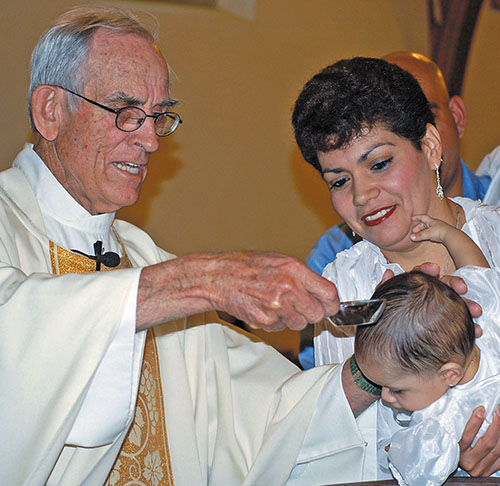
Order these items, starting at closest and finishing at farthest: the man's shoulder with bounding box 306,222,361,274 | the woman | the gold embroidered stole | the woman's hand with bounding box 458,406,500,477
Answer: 1. the woman's hand with bounding box 458,406,500,477
2. the gold embroidered stole
3. the woman
4. the man's shoulder with bounding box 306,222,361,274

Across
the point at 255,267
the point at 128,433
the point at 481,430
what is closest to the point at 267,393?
the point at 128,433

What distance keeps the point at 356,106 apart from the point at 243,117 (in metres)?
3.21

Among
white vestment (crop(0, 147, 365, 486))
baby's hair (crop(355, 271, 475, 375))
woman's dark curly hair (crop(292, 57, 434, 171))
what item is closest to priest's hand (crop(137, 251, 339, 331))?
white vestment (crop(0, 147, 365, 486))

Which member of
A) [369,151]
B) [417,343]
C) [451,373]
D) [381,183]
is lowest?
[451,373]

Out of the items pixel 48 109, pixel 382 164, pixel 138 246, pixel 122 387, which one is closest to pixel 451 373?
pixel 382 164

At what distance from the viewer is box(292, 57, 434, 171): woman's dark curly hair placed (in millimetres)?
3205

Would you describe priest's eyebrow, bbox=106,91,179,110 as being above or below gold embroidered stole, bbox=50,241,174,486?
above

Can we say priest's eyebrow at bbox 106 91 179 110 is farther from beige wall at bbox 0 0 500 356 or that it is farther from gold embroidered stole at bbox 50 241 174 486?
beige wall at bbox 0 0 500 356

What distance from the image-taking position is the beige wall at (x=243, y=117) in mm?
5910

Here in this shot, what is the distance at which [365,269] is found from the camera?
343 cm

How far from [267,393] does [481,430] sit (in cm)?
80

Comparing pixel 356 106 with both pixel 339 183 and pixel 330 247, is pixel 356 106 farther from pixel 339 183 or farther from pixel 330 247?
pixel 330 247

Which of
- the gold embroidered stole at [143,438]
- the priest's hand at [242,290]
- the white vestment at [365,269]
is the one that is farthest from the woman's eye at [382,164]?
the gold embroidered stole at [143,438]

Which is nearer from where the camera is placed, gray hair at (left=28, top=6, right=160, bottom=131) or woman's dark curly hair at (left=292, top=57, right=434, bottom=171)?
gray hair at (left=28, top=6, right=160, bottom=131)
